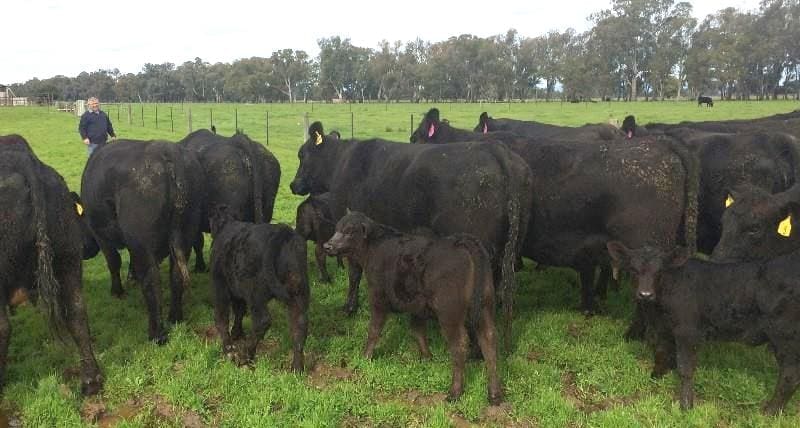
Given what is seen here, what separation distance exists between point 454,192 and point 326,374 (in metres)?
2.06

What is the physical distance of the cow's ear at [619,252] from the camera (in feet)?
15.5

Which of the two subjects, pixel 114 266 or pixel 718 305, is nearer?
pixel 718 305

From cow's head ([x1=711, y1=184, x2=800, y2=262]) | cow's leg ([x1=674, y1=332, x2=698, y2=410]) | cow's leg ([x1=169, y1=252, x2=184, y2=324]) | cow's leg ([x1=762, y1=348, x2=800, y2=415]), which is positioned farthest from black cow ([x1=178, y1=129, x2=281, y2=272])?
cow's leg ([x1=762, y1=348, x2=800, y2=415])

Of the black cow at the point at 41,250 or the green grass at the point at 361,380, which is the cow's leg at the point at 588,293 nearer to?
the green grass at the point at 361,380

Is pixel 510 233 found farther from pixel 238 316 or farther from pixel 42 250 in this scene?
pixel 42 250

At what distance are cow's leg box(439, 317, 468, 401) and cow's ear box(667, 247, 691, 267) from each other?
169cm

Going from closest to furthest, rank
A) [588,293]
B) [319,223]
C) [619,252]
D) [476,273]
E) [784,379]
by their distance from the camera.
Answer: [784,379] → [476,273] → [619,252] → [588,293] → [319,223]

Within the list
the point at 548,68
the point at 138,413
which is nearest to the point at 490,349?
the point at 138,413

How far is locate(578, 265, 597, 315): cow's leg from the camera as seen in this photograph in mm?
6264

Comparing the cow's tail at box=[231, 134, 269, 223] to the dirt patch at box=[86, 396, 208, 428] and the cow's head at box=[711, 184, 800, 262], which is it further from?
the cow's head at box=[711, 184, 800, 262]

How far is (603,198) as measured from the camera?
5664 mm

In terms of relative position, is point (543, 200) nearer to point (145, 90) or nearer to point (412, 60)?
point (412, 60)

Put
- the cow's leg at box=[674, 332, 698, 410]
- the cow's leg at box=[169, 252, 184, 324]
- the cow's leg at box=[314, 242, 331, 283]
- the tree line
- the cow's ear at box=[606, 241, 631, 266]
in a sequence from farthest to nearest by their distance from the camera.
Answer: the tree line < the cow's leg at box=[314, 242, 331, 283] < the cow's leg at box=[169, 252, 184, 324] < the cow's ear at box=[606, 241, 631, 266] < the cow's leg at box=[674, 332, 698, 410]

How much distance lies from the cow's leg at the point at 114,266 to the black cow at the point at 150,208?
40 cm
